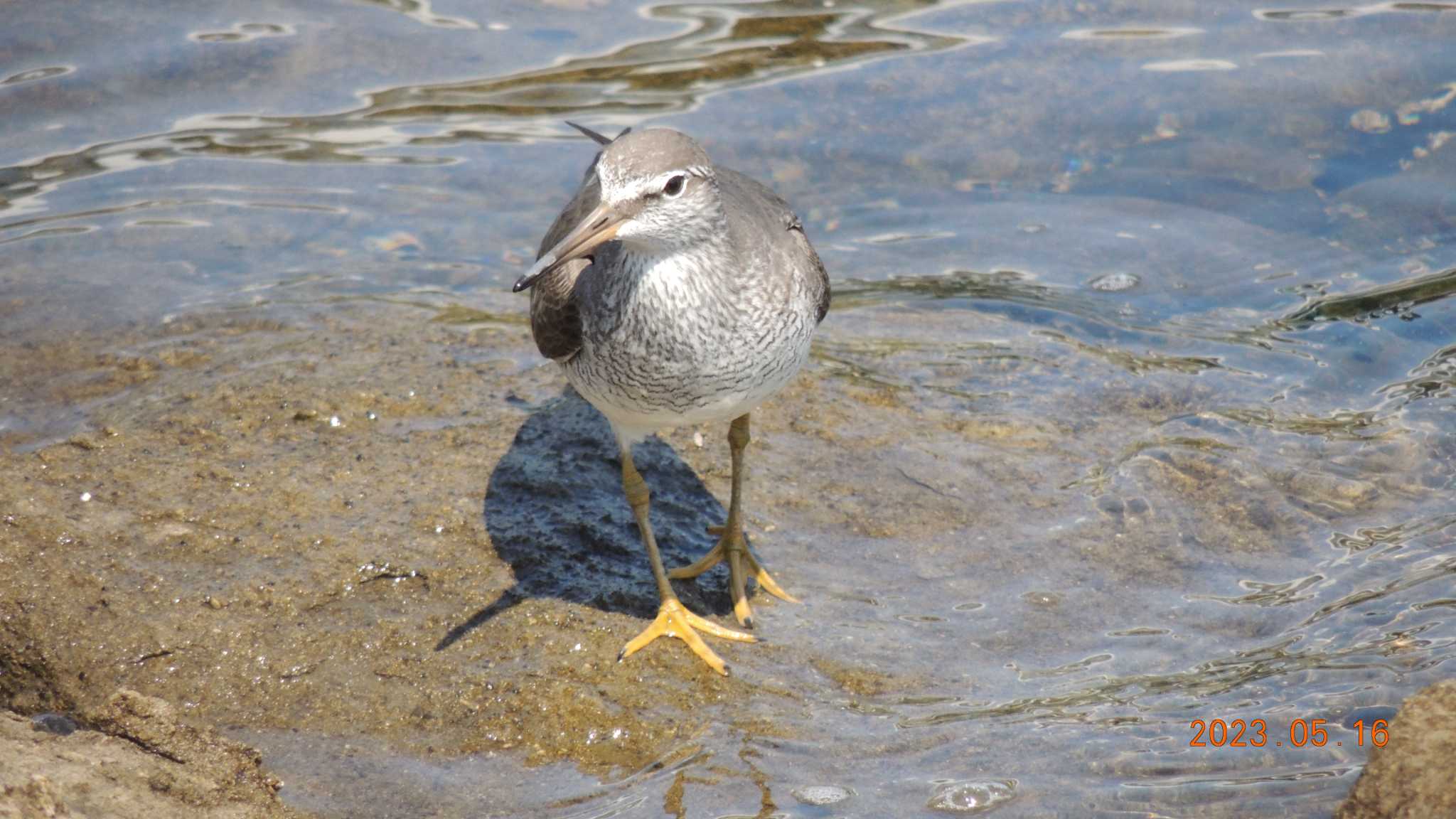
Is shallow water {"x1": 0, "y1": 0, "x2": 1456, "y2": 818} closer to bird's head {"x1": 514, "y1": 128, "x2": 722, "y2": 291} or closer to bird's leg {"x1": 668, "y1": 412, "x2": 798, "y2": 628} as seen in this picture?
bird's leg {"x1": 668, "y1": 412, "x2": 798, "y2": 628}

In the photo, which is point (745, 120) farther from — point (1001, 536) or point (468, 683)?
point (468, 683)

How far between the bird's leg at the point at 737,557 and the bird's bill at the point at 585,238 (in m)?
1.53

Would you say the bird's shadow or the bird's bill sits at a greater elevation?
the bird's bill

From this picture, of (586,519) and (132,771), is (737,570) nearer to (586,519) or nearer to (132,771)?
(586,519)

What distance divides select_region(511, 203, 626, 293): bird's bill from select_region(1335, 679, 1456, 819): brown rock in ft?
9.81

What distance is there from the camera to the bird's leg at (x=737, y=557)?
5.77 metres

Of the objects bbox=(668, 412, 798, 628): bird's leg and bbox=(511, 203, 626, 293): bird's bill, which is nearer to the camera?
bbox=(511, 203, 626, 293): bird's bill

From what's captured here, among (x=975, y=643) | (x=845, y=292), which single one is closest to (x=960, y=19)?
(x=845, y=292)

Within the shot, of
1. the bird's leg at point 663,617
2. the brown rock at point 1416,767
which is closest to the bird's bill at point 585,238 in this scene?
the bird's leg at point 663,617

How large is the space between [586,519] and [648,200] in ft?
6.38

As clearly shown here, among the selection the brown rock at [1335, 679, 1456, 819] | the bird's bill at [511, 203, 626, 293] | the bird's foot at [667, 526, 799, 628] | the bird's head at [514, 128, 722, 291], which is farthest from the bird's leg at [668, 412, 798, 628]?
the brown rock at [1335, 679, 1456, 819]

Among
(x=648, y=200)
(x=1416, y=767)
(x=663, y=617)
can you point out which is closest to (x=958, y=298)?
(x=663, y=617)

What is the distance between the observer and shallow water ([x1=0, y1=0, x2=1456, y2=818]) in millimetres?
4652

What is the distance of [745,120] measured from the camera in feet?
33.0
